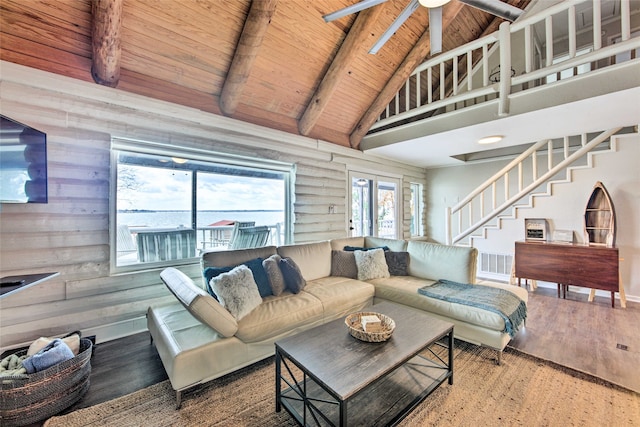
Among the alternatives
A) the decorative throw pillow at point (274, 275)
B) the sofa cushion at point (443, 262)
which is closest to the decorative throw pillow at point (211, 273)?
the decorative throw pillow at point (274, 275)

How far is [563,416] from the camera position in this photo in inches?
67.7

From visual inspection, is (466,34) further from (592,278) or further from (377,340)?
(377,340)

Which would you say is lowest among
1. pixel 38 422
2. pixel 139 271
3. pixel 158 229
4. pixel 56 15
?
pixel 38 422

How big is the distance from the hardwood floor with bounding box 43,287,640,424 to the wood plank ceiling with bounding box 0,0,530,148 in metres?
2.69

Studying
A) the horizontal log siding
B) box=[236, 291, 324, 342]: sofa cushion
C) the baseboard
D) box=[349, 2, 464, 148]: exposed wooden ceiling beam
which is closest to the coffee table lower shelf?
box=[236, 291, 324, 342]: sofa cushion

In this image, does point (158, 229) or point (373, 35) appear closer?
point (158, 229)

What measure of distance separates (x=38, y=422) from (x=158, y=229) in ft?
6.18

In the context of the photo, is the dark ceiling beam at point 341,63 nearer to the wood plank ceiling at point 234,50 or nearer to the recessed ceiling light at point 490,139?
the wood plank ceiling at point 234,50

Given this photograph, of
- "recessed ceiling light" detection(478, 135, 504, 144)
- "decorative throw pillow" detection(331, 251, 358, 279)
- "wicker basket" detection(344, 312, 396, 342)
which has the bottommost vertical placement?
"wicker basket" detection(344, 312, 396, 342)

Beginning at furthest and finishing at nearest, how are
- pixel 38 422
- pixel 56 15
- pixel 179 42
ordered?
pixel 179 42
pixel 56 15
pixel 38 422

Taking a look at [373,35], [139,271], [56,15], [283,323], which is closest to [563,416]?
[283,323]

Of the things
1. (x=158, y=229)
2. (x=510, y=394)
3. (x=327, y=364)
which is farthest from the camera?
(x=158, y=229)

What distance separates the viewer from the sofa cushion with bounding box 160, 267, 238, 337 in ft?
6.34

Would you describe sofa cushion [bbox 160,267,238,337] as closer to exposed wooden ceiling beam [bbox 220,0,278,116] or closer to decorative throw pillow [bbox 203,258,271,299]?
decorative throw pillow [bbox 203,258,271,299]
